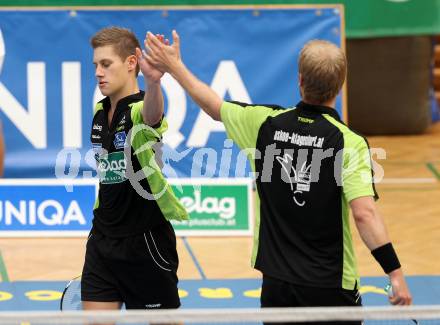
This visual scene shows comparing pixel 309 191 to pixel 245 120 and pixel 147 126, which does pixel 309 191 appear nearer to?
pixel 245 120

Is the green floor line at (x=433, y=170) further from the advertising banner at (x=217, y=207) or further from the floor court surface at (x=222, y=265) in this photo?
the advertising banner at (x=217, y=207)

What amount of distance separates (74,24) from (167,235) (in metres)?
4.63

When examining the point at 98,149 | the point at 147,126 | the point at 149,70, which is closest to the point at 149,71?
the point at 149,70

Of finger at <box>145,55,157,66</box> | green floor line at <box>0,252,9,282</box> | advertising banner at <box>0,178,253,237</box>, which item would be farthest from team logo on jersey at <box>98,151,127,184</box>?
advertising banner at <box>0,178,253,237</box>

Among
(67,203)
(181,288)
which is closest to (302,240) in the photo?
(181,288)

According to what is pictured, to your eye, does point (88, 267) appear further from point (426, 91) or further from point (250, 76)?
point (426, 91)

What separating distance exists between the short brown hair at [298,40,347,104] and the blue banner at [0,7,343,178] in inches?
189

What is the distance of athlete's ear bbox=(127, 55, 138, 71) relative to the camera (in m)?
4.71

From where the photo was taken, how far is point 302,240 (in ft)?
12.8

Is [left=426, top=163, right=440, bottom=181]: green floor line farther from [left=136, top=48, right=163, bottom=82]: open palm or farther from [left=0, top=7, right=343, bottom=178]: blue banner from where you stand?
[left=136, top=48, right=163, bottom=82]: open palm

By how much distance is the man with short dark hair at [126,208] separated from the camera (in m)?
4.61

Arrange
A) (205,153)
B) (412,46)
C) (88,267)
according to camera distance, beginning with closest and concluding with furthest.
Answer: (88,267), (205,153), (412,46)

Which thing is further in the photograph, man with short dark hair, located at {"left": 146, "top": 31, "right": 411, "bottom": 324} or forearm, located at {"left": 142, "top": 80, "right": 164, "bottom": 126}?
forearm, located at {"left": 142, "top": 80, "right": 164, "bottom": 126}

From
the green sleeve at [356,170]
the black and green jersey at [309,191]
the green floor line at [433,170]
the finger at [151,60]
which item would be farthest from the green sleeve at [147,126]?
the green floor line at [433,170]
